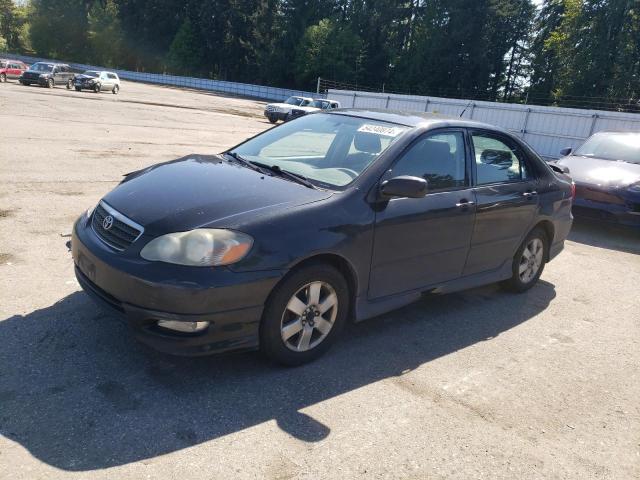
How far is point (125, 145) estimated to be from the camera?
12.7 meters

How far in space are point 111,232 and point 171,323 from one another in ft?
2.54

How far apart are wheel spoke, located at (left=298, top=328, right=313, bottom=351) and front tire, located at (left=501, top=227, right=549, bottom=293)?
262 cm

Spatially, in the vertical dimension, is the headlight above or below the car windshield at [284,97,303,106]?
below

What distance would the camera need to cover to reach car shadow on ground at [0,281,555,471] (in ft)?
9.06

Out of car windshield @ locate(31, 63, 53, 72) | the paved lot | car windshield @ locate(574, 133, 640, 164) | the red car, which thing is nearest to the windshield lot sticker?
the paved lot

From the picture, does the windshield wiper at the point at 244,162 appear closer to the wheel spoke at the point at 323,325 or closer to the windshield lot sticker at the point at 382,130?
the windshield lot sticker at the point at 382,130

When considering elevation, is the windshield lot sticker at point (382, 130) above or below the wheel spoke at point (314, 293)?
above

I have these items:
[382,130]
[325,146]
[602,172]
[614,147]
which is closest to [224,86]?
[614,147]

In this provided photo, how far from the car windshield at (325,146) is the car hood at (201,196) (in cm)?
29

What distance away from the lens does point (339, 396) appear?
3402 mm

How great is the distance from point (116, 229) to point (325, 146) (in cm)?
184

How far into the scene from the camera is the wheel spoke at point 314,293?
3541 mm

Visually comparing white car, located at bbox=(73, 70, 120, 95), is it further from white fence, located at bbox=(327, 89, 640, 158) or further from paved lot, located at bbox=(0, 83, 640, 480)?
paved lot, located at bbox=(0, 83, 640, 480)

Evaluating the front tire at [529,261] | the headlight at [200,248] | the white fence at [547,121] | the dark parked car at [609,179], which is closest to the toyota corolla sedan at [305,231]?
the headlight at [200,248]
